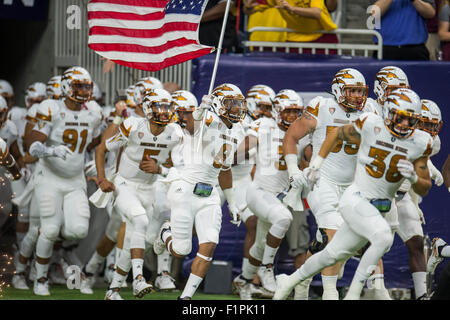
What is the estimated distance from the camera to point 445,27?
11.7 metres

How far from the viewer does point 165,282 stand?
10305 mm

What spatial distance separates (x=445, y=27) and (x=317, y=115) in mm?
3400

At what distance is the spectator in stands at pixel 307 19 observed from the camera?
10.8 metres

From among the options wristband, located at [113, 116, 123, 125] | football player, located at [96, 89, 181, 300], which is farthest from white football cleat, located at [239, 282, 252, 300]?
wristband, located at [113, 116, 123, 125]

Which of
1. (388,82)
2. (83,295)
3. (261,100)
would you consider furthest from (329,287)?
(83,295)

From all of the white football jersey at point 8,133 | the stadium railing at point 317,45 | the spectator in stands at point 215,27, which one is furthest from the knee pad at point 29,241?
the spectator in stands at point 215,27

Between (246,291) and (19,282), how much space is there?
2.50 m

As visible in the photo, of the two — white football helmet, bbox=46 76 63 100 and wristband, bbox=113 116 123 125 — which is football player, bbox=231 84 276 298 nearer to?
wristband, bbox=113 116 123 125

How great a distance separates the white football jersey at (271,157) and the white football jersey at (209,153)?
116 centimetres

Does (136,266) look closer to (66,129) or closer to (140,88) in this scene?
(66,129)

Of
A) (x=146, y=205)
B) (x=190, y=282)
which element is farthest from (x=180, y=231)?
(x=146, y=205)

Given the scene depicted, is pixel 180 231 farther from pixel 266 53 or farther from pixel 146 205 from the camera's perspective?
pixel 266 53

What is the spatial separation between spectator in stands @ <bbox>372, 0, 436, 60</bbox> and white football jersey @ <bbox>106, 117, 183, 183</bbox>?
286 cm
